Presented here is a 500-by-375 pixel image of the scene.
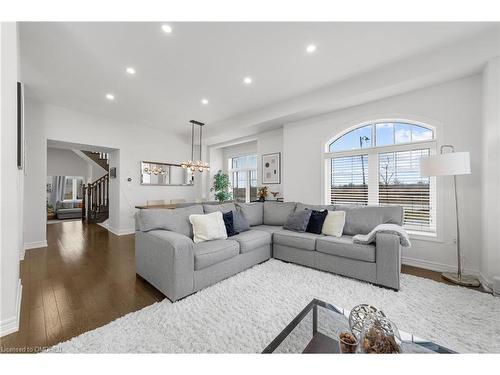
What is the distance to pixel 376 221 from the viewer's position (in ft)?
9.46

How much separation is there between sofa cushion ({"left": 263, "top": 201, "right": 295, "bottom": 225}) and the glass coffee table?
7.53 feet

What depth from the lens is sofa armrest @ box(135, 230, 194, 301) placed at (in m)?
2.04

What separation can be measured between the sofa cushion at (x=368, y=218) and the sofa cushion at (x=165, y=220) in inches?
89.9

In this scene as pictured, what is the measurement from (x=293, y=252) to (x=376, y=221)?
1.23 m

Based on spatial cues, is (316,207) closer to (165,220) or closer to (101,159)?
(165,220)

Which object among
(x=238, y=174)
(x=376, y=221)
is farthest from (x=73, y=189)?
(x=376, y=221)

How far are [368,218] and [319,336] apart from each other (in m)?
2.15

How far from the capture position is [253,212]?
380 cm

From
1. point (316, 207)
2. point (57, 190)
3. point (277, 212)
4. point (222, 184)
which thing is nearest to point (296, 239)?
point (316, 207)

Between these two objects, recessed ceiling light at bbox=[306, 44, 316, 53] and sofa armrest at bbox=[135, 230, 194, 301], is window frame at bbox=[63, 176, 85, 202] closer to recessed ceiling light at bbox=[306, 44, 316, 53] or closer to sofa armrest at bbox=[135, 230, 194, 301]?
sofa armrest at bbox=[135, 230, 194, 301]

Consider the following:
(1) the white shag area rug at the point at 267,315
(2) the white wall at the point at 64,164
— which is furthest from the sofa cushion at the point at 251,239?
(2) the white wall at the point at 64,164

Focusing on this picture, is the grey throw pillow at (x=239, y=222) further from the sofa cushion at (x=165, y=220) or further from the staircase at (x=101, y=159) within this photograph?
the staircase at (x=101, y=159)

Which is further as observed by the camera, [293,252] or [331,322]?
[293,252]
